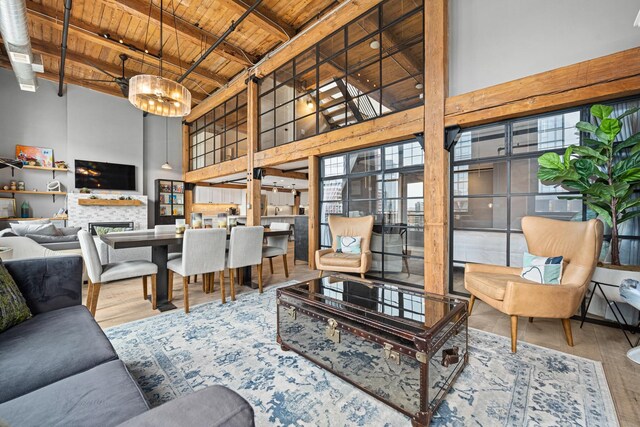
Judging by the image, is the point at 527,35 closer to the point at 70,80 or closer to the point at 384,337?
the point at 384,337

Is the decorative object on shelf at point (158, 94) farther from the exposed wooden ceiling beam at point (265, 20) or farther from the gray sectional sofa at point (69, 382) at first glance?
the gray sectional sofa at point (69, 382)

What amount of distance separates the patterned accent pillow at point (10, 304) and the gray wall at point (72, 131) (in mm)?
7032

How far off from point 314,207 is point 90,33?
5.20 metres

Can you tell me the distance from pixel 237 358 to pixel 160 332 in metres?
0.89

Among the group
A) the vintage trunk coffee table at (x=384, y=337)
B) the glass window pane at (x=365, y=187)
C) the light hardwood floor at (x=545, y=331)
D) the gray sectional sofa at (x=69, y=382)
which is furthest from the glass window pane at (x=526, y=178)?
the gray sectional sofa at (x=69, y=382)

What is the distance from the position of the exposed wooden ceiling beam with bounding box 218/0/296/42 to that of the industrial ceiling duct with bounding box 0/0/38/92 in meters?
2.47

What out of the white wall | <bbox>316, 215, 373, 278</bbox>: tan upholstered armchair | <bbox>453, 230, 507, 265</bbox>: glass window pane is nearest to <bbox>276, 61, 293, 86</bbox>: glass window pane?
the white wall

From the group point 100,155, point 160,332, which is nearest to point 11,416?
point 160,332

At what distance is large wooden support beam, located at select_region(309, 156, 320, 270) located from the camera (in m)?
4.75

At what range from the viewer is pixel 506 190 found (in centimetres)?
305

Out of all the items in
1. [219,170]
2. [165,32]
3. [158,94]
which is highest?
[165,32]

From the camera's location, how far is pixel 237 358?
1.88 m

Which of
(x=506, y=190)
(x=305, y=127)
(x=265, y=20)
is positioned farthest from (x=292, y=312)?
(x=265, y=20)

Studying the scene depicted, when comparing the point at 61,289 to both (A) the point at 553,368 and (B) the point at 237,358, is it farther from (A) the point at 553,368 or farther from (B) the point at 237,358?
(A) the point at 553,368
